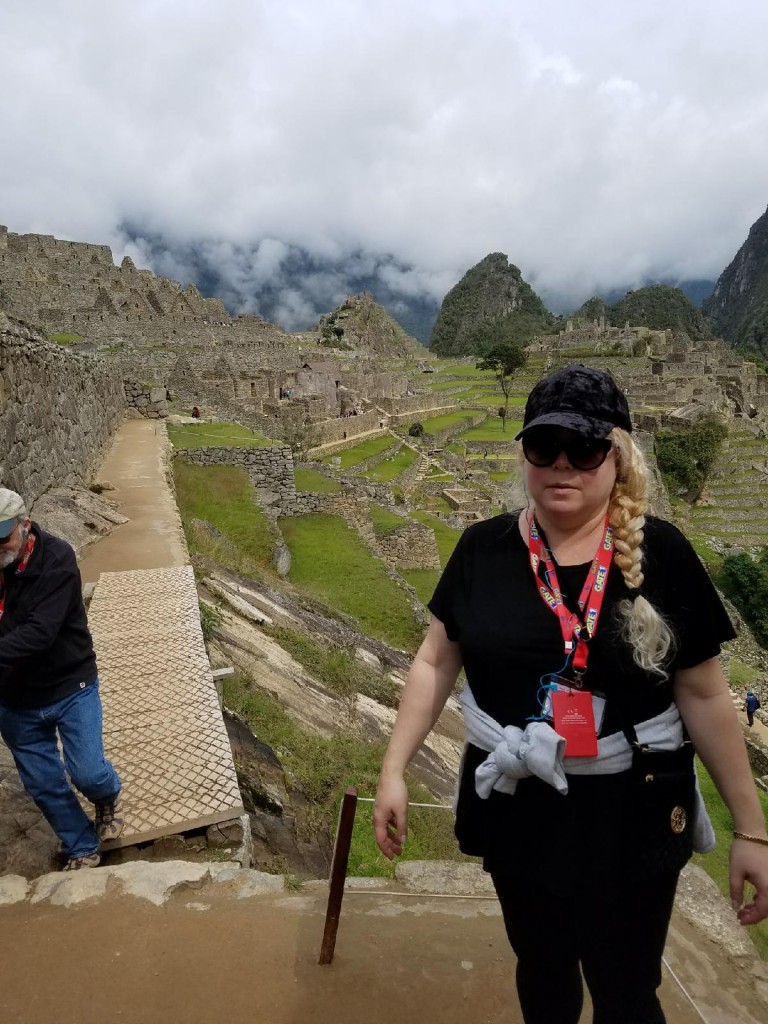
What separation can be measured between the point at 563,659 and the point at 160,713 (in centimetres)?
299

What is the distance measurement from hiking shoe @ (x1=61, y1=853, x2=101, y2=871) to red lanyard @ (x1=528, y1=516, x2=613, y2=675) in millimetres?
2460

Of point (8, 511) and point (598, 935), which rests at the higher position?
point (8, 511)

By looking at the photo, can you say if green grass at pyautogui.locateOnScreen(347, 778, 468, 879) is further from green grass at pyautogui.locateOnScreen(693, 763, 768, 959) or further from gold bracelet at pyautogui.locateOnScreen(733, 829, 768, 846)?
gold bracelet at pyautogui.locateOnScreen(733, 829, 768, 846)

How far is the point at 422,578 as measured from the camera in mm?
14281

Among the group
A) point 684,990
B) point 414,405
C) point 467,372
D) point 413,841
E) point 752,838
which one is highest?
point 467,372

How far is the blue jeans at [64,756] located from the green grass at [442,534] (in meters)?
12.6

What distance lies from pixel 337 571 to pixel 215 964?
9.34 metres

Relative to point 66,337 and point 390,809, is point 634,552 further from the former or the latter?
point 66,337

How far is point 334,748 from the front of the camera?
16.0 feet

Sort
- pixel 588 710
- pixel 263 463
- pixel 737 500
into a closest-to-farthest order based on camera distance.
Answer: pixel 588 710 < pixel 263 463 < pixel 737 500

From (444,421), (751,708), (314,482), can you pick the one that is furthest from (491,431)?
(751,708)

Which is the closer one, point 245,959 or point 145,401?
point 245,959

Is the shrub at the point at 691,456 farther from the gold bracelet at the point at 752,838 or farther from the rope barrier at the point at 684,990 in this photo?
the gold bracelet at the point at 752,838

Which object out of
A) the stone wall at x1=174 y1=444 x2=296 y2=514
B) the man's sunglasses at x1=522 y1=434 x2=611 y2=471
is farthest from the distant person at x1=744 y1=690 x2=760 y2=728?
the man's sunglasses at x1=522 y1=434 x2=611 y2=471
